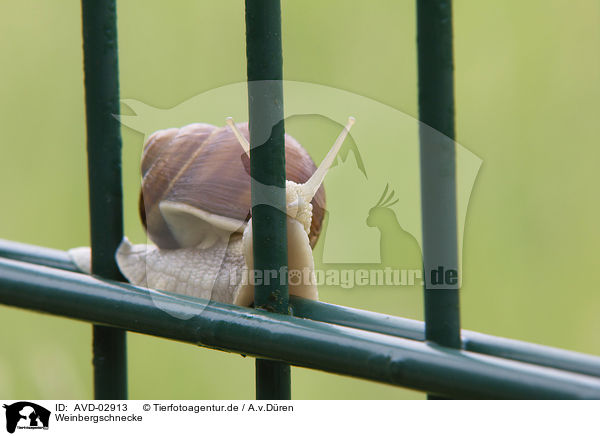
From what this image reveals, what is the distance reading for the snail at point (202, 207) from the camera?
849mm

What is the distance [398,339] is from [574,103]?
4.98ft

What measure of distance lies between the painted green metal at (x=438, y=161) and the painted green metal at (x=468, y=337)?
0.02 metres

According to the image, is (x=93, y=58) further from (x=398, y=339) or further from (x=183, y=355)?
(x=183, y=355)

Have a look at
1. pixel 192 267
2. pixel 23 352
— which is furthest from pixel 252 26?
pixel 23 352

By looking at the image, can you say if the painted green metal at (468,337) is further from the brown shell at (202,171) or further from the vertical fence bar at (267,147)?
the brown shell at (202,171)

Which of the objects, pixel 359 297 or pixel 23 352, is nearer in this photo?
pixel 359 297

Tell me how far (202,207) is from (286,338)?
47cm

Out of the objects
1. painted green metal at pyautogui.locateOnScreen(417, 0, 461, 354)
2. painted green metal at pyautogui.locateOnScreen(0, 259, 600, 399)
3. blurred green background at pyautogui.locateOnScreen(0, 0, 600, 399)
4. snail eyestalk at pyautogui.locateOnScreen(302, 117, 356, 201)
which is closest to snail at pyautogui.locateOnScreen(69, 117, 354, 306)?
snail eyestalk at pyautogui.locateOnScreen(302, 117, 356, 201)

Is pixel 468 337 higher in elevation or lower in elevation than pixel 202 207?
lower

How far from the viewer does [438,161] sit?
0.49 m

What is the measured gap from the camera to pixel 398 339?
508 mm

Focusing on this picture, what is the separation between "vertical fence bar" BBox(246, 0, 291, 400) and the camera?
56 cm

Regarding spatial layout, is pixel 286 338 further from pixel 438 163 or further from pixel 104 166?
pixel 104 166
